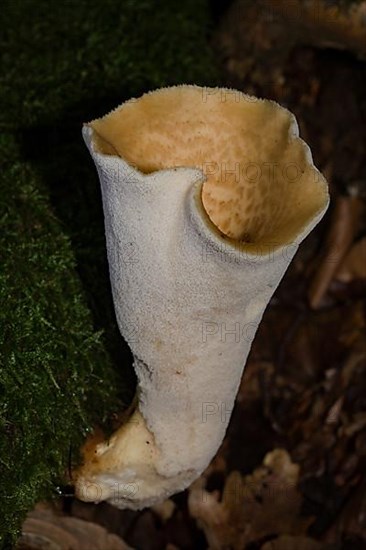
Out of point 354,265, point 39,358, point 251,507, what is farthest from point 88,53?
point 251,507

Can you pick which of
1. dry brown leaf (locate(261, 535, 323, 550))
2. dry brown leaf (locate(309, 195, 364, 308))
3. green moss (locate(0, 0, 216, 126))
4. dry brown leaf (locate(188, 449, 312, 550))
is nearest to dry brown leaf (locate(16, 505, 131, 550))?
dry brown leaf (locate(188, 449, 312, 550))

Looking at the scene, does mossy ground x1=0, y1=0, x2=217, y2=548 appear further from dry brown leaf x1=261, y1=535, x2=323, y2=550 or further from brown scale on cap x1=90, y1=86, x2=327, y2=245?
dry brown leaf x1=261, y1=535, x2=323, y2=550

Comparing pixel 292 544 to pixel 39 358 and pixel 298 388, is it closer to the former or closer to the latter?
pixel 298 388

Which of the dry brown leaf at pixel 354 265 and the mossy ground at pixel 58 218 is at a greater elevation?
the mossy ground at pixel 58 218

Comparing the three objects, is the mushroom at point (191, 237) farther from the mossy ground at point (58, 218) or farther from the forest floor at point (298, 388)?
the forest floor at point (298, 388)

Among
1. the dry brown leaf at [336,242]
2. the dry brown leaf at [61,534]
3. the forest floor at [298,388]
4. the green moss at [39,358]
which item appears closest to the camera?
the green moss at [39,358]

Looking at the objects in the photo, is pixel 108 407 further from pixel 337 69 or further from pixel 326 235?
pixel 337 69

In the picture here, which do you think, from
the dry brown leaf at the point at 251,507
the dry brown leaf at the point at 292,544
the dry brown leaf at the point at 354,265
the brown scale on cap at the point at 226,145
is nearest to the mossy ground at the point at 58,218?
the brown scale on cap at the point at 226,145
